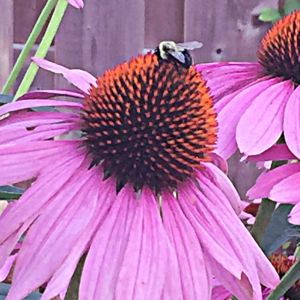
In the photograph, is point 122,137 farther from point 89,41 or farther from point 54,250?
point 89,41

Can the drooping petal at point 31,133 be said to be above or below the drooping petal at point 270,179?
above

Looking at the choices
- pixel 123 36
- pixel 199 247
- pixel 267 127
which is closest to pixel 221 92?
pixel 267 127

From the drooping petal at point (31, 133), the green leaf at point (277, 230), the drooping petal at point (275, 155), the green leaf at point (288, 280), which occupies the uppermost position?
the drooping petal at point (31, 133)

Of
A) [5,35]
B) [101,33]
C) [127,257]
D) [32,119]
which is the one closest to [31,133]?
[32,119]

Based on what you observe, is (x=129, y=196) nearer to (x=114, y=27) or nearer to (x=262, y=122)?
(x=262, y=122)

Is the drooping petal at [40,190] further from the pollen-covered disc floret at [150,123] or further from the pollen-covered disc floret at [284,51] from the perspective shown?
the pollen-covered disc floret at [284,51]

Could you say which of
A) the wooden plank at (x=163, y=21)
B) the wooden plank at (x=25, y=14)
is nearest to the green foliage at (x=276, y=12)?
the wooden plank at (x=163, y=21)

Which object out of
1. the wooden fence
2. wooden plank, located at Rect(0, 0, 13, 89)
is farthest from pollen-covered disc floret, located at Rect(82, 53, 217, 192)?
the wooden fence
